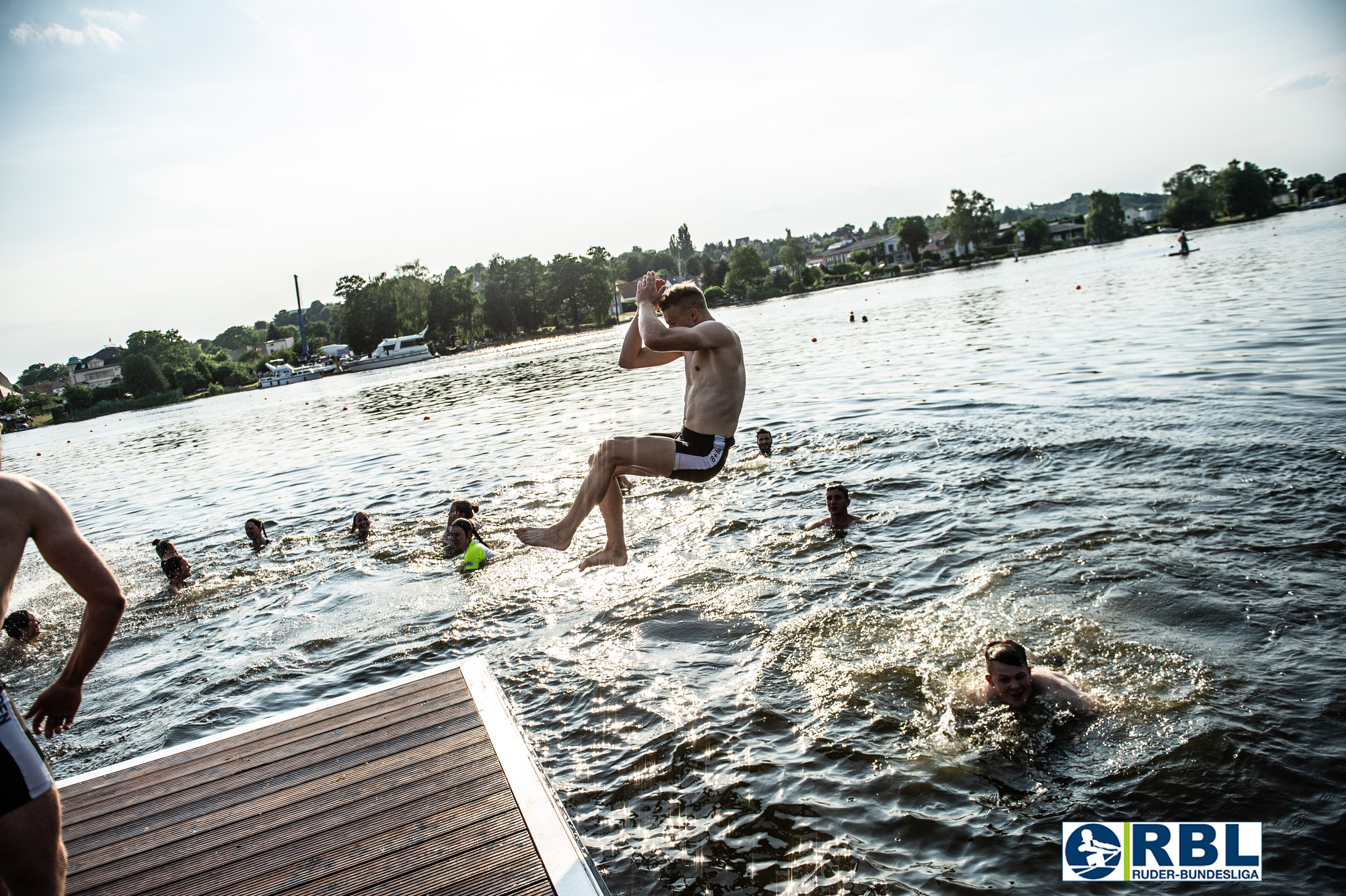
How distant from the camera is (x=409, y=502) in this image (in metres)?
16.9

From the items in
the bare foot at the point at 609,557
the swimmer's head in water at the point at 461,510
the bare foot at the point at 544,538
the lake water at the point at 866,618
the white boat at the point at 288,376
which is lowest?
the lake water at the point at 866,618

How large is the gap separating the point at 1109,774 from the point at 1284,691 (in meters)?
1.87

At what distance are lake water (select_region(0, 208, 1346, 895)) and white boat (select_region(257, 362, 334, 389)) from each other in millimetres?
72462

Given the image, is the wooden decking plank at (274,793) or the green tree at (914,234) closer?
the wooden decking plank at (274,793)

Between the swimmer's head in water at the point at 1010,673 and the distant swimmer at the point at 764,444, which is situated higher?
the distant swimmer at the point at 764,444

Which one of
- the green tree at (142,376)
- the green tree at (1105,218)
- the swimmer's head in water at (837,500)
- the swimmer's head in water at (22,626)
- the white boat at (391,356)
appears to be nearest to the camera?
the swimmer's head in water at (837,500)

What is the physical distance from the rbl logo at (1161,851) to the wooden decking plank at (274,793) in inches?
151

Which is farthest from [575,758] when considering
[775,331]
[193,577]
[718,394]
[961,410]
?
[775,331]

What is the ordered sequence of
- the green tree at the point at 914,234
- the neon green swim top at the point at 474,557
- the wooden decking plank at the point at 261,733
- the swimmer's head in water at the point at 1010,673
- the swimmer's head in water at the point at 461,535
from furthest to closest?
the green tree at the point at 914,234, the swimmer's head in water at the point at 461,535, the neon green swim top at the point at 474,557, the swimmer's head in water at the point at 1010,673, the wooden decking plank at the point at 261,733

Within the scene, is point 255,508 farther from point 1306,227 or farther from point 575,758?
point 1306,227

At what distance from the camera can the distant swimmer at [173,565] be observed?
13.4m

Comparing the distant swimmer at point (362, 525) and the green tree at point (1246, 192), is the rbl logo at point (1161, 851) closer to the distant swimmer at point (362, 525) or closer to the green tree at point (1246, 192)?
the distant swimmer at point (362, 525)

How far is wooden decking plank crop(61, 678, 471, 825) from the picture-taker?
5.14 meters

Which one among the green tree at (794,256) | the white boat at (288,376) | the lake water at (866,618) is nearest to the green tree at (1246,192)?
the green tree at (794,256)
